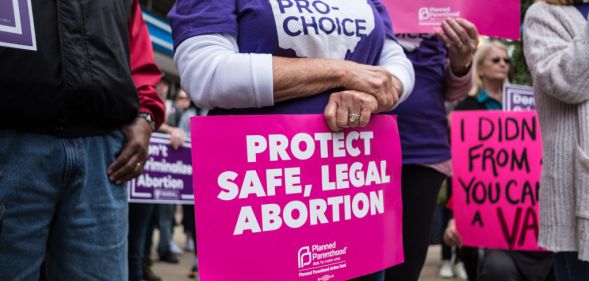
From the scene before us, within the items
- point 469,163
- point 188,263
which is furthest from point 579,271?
point 188,263

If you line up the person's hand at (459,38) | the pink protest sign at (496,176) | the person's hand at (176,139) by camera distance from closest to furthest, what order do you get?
the person's hand at (459,38) → the pink protest sign at (496,176) → the person's hand at (176,139)

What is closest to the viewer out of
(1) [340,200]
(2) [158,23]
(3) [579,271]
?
(1) [340,200]

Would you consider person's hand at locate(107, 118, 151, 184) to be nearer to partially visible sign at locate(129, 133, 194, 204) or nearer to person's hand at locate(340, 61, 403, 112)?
person's hand at locate(340, 61, 403, 112)

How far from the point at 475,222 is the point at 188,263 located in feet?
13.2

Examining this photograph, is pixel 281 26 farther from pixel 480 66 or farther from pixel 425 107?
pixel 480 66

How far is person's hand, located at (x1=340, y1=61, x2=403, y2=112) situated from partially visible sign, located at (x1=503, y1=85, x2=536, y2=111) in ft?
7.22

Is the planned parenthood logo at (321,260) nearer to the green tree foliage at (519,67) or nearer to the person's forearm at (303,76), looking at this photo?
the person's forearm at (303,76)

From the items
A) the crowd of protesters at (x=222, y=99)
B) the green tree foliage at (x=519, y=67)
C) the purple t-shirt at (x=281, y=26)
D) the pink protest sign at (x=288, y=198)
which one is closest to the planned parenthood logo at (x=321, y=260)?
the pink protest sign at (x=288, y=198)

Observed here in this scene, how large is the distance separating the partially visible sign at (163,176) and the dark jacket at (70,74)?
101 inches

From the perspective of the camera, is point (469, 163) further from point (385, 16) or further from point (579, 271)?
point (385, 16)

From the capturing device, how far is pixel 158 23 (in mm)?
12633

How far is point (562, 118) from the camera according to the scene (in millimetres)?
1967

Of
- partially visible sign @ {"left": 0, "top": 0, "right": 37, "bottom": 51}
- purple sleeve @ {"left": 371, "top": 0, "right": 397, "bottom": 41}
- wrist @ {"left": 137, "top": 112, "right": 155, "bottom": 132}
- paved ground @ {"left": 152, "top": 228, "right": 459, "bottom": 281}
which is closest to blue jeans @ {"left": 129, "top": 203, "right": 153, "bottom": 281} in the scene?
paved ground @ {"left": 152, "top": 228, "right": 459, "bottom": 281}

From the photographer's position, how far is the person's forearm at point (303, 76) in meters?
1.38
